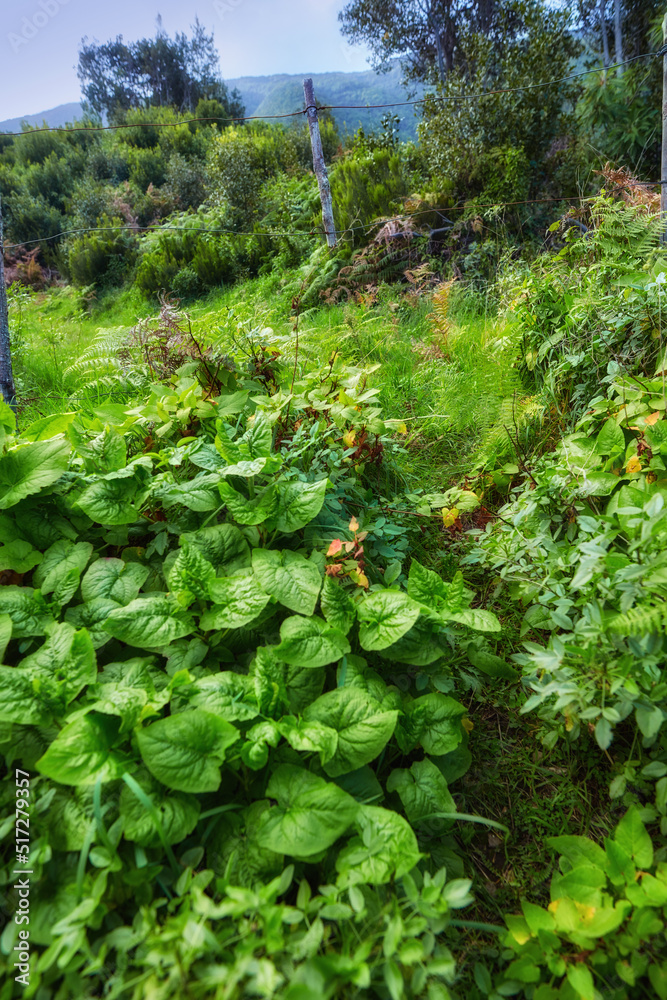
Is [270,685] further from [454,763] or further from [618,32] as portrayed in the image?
[618,32]

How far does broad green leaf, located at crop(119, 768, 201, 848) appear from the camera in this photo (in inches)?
35.6

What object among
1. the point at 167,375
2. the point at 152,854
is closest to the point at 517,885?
the point at 152,854

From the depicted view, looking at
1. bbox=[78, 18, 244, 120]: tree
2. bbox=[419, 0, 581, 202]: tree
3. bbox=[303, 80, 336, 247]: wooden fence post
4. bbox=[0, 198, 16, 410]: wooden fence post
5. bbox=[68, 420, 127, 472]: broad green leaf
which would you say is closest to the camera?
bbox=[68, 420, 127, 472]: broad green leaf

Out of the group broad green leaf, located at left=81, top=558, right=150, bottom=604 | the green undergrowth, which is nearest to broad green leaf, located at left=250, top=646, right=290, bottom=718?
the green undergrowth

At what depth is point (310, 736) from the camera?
999mm

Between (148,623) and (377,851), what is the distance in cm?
69

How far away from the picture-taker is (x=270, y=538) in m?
1.55

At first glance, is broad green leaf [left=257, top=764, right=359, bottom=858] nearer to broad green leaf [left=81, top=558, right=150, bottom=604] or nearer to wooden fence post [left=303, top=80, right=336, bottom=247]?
broad green leaf [left=81, top=558, right=150, bottom=604]

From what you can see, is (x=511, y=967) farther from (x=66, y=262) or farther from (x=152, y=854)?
(x=66, y=262)

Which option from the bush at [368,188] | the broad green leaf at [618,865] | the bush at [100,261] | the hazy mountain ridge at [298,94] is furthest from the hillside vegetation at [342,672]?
the hazy mountain ridge at [298,94]

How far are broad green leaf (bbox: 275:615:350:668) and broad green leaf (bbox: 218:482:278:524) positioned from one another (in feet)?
1.07

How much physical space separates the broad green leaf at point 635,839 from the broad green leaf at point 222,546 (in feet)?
3.37

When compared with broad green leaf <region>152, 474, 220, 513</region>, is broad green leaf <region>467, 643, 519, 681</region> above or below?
below

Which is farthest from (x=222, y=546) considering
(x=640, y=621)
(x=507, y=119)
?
(x=507, y=119)
